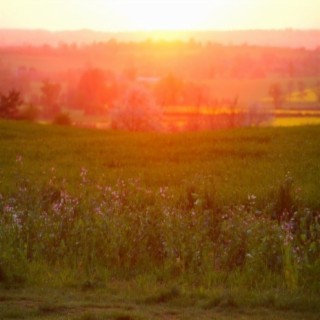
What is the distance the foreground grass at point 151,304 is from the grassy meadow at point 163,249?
0.01m

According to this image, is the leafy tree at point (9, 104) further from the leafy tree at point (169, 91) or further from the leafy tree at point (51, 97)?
the leafy tree at point (169, 91)

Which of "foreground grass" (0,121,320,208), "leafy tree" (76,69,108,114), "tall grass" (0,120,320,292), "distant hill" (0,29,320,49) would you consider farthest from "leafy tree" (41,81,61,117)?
"distant hill" (0,29,320,49)

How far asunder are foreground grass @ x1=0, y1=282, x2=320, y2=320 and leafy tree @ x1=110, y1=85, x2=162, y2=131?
53.2 meters

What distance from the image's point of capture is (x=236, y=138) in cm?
2338

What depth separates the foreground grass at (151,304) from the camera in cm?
786

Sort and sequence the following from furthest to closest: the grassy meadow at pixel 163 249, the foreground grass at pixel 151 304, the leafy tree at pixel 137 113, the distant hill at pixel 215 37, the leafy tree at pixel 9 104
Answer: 1. the distant hill at pixel 215 37
2. the leafy tree at pixel 137 113
3. the leafy tree at pixel 9 104
4. the grassy meadow at pixel 163 249
5. the foreground grass at pixel 151 304

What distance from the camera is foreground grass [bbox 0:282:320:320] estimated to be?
309 inches

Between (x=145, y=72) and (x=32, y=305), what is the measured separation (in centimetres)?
12795

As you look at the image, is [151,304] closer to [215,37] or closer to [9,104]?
[9,104]

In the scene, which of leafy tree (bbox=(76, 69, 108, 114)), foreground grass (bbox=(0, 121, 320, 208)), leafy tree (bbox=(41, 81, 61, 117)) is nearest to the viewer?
foreground grass (bbox=(0, 121, 320, 208))

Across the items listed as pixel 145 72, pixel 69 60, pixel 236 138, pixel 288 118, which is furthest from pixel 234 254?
pixel 69 60

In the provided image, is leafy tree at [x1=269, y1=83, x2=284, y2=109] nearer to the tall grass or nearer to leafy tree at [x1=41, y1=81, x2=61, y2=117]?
leafy tree at [x1=41, y1=81, x2=61, y2=117]

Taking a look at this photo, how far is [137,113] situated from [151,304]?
5904 cm

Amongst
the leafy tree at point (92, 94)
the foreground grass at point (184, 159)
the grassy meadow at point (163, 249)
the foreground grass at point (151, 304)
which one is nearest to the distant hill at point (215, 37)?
the leafy tree at point (92, 94)
